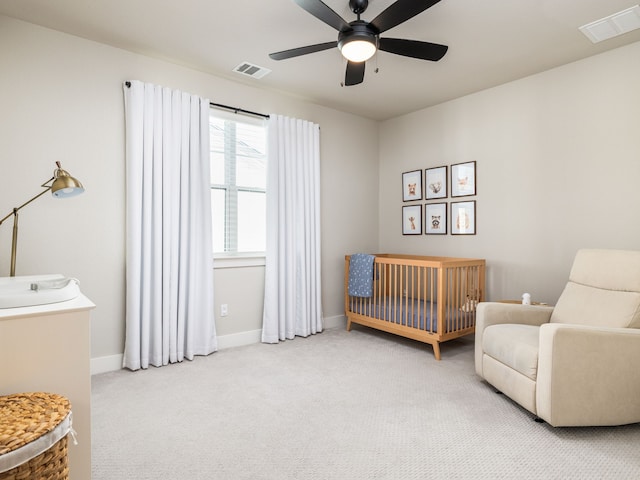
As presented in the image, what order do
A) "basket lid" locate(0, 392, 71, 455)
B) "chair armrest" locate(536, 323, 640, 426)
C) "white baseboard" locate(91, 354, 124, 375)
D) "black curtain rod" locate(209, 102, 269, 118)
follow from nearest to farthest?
"basket lid" locate(0, 392, 71, 455), "chair armrest" locate(536, 323, 640, 426), "white baseboard" locate(91, 354, 124, 375), "black curtain rod" locate(209, 102, 269, 118)

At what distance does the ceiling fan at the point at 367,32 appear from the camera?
1.88 metres

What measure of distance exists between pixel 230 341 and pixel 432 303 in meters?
1.87

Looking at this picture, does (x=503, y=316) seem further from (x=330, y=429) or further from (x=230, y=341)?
(x=230, y=341)

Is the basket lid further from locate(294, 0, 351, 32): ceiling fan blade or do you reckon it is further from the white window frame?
the white window frame

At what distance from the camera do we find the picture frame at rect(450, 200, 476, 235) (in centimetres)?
378

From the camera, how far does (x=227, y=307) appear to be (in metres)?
3.51

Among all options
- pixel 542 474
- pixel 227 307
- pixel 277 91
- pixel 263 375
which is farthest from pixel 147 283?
pixel 542 474

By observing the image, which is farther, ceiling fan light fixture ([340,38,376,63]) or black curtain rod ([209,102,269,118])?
black curtain rod ([209,102,269,118])

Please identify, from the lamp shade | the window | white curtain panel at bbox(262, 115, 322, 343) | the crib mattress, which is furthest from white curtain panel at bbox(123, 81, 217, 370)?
the crib mattress

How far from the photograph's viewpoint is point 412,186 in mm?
4328

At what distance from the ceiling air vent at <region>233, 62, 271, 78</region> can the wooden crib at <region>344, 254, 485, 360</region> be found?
6.73 feet

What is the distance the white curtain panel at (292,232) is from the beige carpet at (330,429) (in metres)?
0.77

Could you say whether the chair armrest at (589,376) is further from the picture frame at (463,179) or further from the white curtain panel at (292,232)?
the white curtain panel at (292,232)

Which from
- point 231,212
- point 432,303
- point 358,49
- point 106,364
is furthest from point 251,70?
point 106,364
